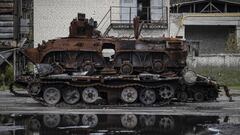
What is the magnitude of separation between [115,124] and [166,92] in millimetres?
6774

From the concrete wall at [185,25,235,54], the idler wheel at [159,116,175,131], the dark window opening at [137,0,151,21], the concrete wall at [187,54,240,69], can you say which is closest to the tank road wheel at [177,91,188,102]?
the idler wheel at [159,116,175,131]

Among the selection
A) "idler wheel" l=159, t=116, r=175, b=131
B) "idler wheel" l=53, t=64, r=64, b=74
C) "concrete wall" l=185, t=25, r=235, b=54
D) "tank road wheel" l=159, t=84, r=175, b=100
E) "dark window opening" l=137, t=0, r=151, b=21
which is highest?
"dark window opening" l=137, t=0, r=151, b=21

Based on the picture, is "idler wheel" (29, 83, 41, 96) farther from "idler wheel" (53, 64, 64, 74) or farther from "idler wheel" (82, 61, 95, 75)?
"idler wheel" (82, 61, 95, 75)

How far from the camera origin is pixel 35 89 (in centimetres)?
2348

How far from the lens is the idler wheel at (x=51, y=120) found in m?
16.7

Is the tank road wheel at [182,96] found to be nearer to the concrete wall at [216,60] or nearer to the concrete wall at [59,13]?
the concrete wall at [216,60]

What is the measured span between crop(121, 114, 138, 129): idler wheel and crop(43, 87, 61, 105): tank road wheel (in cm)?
460

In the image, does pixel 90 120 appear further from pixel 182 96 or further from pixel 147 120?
pixel 182 96

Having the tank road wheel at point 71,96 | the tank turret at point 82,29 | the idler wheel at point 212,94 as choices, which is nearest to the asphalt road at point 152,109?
the idler wheel at point 212,94

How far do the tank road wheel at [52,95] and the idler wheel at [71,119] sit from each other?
408cm

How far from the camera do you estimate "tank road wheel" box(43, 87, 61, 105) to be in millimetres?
23375

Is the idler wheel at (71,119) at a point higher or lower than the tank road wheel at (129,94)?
lower

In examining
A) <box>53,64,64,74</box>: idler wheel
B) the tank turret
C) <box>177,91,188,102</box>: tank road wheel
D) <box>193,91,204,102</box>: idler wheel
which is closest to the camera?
<box>53,64,64,74</box>: idler wheel

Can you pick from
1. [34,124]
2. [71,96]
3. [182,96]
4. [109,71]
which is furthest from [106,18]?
[34,124]
